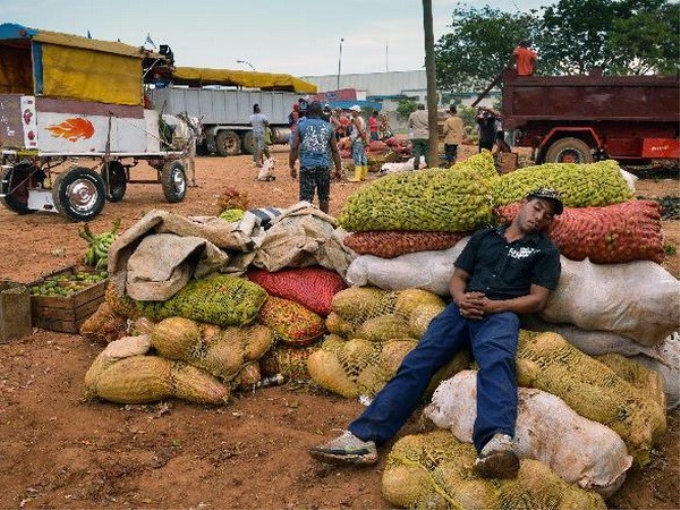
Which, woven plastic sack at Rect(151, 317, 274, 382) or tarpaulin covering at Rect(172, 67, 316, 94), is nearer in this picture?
woven plastic sack at Rect(151, 317, 274, 382)

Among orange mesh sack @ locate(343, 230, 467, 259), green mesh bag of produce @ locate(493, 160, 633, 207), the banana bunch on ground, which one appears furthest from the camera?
the banana bunch on ground

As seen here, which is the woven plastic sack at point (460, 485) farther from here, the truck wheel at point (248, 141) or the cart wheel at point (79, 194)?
the truck wheel at point (248, 141)

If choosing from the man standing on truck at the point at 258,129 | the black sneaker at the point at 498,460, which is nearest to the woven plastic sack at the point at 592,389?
the black sneaker at the point at 498,460

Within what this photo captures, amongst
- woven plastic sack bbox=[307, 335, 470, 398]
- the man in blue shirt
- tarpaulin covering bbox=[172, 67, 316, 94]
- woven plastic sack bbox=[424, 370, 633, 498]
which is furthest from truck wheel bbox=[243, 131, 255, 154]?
woven plastic sack bbox=[424, 370, 633, 498]

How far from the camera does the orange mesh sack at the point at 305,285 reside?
4.62m

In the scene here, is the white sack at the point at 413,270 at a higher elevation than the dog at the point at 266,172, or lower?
lower

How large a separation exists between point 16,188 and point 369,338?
813cm

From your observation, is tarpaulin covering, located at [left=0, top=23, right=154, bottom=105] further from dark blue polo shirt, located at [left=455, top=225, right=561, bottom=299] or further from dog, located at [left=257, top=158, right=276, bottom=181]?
dark blue polo shirt, located at [left=455, top=225, right=561, bottom=299]

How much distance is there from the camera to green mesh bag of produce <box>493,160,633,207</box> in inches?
163

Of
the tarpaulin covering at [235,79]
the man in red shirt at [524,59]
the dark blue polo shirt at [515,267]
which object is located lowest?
the dark blue polo shirt at [515,267]

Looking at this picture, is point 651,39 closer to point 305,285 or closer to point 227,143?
point 227,143

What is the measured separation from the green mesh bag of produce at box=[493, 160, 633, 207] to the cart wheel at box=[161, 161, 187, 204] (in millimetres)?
8643

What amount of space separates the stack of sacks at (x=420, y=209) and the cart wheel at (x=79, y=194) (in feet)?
21.7

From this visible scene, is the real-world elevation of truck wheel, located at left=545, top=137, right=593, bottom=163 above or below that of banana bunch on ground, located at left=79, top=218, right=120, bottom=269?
above
